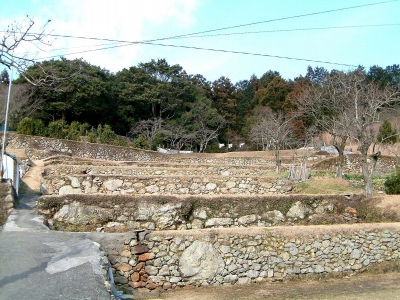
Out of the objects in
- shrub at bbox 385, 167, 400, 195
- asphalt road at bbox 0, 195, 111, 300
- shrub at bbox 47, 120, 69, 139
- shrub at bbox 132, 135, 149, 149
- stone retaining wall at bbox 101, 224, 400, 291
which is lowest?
stone retaining wall at bbox 101, 224, 400, 291

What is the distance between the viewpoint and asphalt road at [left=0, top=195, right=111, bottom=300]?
19.2ft

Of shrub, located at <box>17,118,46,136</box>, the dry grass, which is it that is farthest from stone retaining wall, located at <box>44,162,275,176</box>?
shrub, located at <box>17,118,46,136</box>

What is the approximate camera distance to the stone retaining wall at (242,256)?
29.3ft

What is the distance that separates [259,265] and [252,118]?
42.9 m

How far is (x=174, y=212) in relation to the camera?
1192 cm

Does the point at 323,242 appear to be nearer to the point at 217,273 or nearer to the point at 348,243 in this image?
the point at 348,243

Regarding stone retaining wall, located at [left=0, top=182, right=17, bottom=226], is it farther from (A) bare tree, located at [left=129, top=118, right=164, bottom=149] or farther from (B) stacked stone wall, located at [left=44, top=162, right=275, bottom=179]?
(A) bare tree, located at [left=129, top=118, right=164, bottom=149]

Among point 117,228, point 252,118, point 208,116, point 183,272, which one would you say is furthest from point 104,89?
point 183,272

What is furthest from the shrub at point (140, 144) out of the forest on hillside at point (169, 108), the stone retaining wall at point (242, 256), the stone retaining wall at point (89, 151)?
the stone retaining wall at point (242, 256)

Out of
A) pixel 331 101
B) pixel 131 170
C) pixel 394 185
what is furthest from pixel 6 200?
pixel 331 101

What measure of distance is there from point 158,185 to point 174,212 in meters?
3.44

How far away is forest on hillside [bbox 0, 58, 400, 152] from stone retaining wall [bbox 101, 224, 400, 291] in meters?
21.5

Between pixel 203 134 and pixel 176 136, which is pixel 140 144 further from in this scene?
pixel 203 134

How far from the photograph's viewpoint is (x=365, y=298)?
25.8 feet
